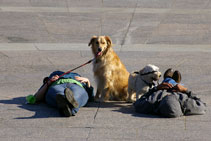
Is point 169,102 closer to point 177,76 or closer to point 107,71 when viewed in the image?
point 177,76

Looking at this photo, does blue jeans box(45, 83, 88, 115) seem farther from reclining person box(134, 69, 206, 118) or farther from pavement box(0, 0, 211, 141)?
reclining person box(134, 69, 206, 118)

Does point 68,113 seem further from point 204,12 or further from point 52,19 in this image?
point 204,12

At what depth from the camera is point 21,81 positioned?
1008 centimetres

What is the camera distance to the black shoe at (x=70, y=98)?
7306mm

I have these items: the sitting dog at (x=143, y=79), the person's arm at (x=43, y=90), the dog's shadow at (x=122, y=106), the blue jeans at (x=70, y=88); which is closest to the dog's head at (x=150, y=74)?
the sitting dog at (x=143, y=79)

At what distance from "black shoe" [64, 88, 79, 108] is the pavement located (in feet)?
0.82

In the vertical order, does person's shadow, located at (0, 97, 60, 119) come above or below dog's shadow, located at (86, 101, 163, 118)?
above

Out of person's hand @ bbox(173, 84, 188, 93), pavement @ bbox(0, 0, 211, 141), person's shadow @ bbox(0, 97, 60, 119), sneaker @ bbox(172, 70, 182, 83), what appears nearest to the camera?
pavement @ bbox(0, 0, 211, 141)

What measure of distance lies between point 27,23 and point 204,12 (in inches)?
269

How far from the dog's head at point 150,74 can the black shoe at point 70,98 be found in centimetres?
132

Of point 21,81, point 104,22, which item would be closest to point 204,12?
point 104,22

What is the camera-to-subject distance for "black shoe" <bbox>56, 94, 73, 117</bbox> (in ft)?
24.2

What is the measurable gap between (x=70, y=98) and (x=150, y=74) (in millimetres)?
1476

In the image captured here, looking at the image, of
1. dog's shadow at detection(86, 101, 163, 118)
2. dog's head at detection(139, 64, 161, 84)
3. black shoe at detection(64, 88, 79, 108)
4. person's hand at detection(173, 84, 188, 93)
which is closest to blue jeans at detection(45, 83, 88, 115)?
black shoe at detection(64, 88, 79, 108)
